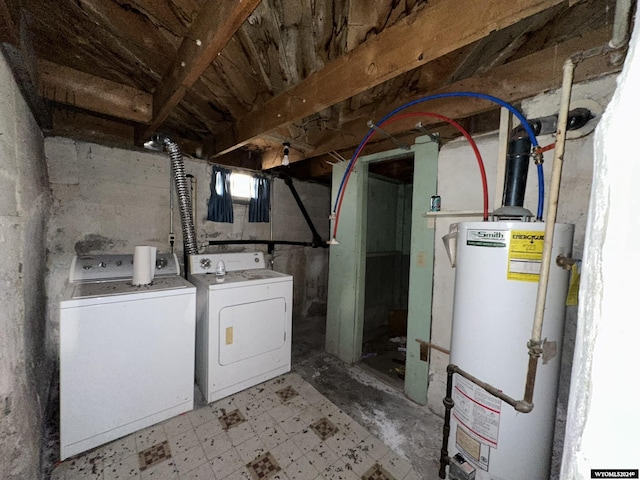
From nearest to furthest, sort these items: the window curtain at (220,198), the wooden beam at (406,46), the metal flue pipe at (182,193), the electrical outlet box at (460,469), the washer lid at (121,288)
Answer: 1. the wooden beam at (406,46)
2. the electrical outlet box at (460,469)
3. the washer lid at (121,288)
4. the metal flue pipe at (182,193)
5. the window curtain at (220,198)

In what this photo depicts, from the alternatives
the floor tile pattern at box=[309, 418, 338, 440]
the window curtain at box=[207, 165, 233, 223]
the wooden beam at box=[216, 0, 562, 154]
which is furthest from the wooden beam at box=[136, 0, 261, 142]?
the floor tile pattern at box=[309, 418, 338, 440]

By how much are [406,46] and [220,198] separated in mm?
2409

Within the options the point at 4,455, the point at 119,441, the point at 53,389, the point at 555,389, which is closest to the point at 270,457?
the point at 119,441

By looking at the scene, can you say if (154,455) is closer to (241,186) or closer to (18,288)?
(18,288)

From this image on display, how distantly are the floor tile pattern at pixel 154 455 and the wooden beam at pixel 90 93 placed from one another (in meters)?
2.28

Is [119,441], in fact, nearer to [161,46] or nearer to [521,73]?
[161,46]

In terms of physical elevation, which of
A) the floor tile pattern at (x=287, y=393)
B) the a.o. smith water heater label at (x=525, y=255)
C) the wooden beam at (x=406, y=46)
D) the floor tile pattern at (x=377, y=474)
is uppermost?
the wooden beam at (x=406, y=46)

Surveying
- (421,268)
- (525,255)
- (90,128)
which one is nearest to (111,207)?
(90,128)

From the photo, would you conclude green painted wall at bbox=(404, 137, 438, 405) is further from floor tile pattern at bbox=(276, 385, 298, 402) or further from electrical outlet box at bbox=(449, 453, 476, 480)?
floor tile pattern at bbox=(276, 385, 298, 402)

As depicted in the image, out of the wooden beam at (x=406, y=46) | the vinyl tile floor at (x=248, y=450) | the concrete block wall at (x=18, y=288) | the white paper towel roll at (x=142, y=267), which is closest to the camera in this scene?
the wooden beam at (x=406, y=46)

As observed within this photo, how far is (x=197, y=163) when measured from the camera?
2766 millimetres

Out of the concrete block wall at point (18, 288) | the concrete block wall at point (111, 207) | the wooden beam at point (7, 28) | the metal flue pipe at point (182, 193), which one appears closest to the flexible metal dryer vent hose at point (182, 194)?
the metal flue pipe at point (182, 193)

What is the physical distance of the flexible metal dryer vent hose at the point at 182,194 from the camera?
2260mm

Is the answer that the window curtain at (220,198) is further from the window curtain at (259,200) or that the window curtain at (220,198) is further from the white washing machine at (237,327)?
the white washing machine at (237,327)
